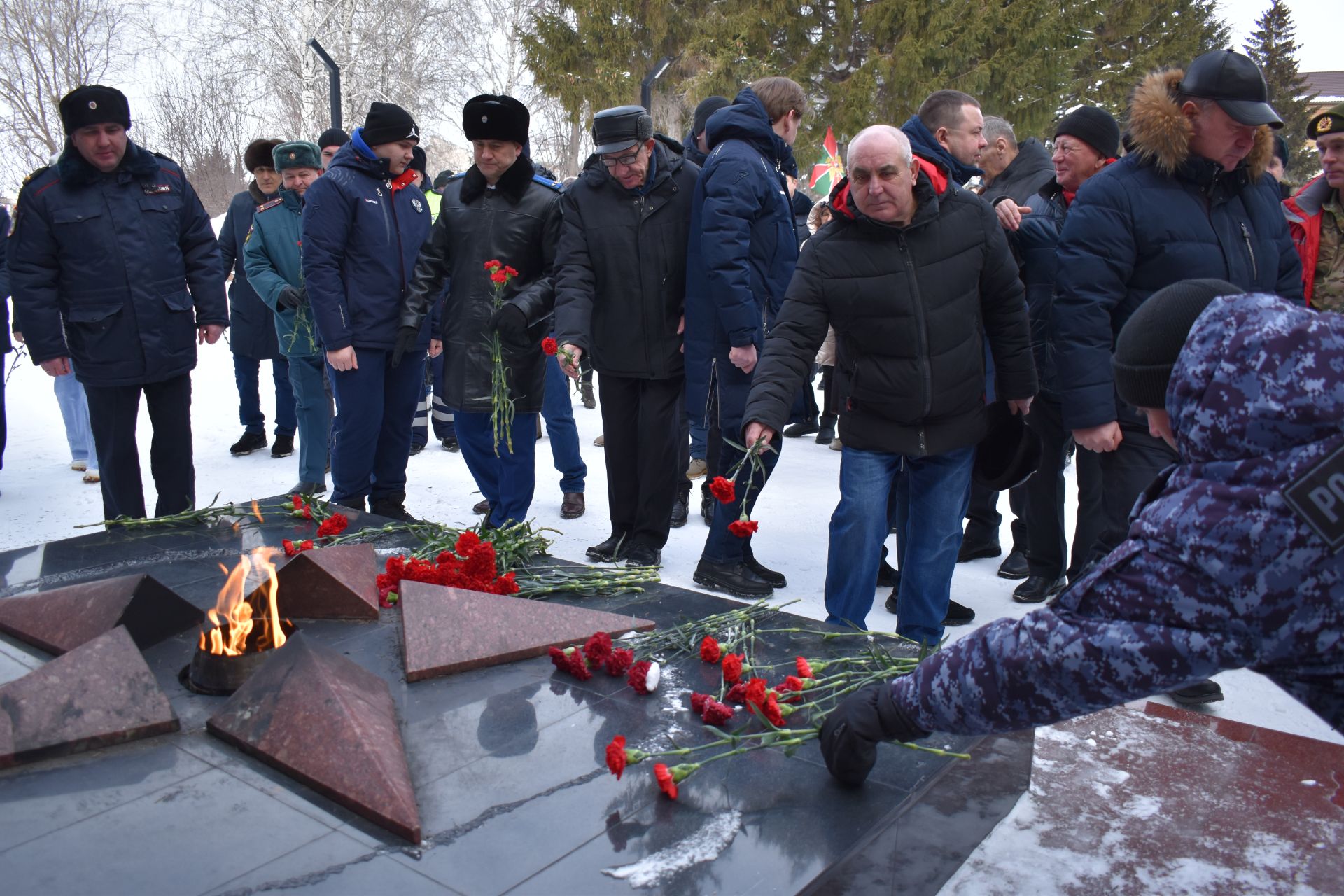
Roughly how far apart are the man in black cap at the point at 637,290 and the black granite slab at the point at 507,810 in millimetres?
1863

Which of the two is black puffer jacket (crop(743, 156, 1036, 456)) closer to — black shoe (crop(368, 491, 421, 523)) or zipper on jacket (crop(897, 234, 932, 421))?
zipper on jacket (crop(897, 234, 932, 421))

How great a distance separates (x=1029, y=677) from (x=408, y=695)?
166 cm

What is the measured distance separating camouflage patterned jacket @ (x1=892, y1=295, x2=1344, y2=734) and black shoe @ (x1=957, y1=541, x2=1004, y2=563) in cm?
334

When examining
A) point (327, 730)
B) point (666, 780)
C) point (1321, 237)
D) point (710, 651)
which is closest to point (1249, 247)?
point (1321, 237)

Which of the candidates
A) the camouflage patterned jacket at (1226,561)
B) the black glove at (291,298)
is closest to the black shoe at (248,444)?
the black glove at (291,298)

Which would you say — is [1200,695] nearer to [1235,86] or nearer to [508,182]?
[1235,86]

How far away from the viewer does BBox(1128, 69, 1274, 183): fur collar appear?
10.9 ft

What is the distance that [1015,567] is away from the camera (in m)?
4.79

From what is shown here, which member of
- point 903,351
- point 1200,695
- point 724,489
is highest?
point 903,351

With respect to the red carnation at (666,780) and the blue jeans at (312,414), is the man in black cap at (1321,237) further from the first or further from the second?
the blue jeans at (312,414)

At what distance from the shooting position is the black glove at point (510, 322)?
468cm

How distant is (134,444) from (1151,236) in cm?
438

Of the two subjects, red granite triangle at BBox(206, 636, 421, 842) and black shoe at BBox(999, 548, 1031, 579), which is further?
black shoe at BBox(999, 548, 1031, 579)

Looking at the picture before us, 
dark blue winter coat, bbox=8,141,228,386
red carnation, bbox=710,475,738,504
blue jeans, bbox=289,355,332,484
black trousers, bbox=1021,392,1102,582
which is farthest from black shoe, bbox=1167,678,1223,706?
blue jeans, bbox=289,355,332,484
